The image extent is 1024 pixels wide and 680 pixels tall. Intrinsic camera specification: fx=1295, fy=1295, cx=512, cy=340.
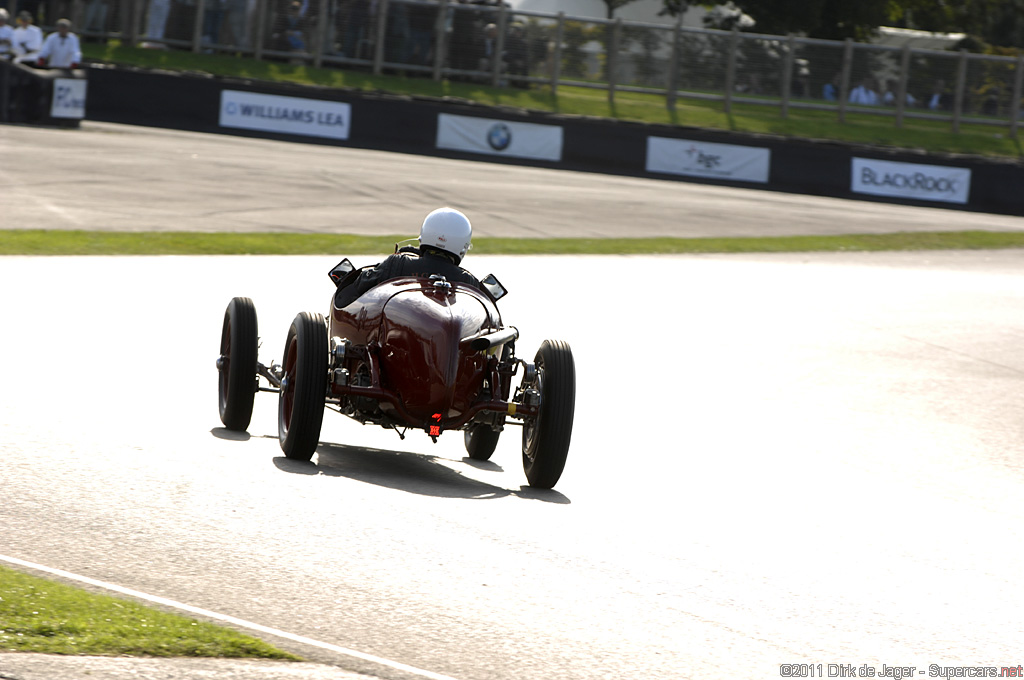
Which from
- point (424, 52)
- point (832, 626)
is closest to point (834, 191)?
point (424, 52)

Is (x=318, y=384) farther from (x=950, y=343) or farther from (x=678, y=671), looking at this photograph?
(x=950, y=343)

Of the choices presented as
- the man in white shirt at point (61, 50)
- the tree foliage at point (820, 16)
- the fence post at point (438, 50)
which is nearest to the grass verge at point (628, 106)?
the fence post at point (438, 50)

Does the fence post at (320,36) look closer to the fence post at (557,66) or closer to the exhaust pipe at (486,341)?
the fence post at (557,66)

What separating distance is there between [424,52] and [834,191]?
11018mm

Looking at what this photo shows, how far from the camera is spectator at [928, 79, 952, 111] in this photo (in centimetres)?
3381

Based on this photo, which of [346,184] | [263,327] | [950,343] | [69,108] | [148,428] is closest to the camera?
[148,428]

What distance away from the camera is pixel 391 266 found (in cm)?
819

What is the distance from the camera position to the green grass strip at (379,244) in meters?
16.7

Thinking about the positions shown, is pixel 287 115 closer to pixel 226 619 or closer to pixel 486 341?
pixel 486 341

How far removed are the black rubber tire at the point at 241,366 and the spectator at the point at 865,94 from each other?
92.5 ft

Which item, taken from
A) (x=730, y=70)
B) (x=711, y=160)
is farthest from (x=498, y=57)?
(x=711, y=160)

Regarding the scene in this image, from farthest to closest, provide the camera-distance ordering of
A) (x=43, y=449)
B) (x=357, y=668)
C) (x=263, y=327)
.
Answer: (x=263, y=327)
(x=43, y=449)
(x=357, y=668)

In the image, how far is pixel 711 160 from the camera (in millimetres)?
32219

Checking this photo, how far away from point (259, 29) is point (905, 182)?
16904 millimetres
